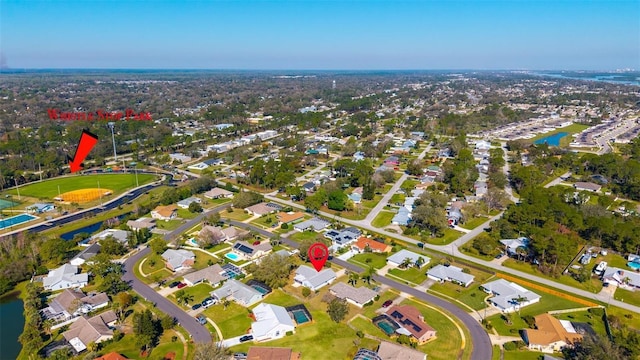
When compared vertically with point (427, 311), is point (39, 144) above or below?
above

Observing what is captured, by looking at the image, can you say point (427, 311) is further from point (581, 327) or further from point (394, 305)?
point (581, 327)

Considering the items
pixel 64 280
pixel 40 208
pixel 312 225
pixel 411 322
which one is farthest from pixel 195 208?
pixel 411 322

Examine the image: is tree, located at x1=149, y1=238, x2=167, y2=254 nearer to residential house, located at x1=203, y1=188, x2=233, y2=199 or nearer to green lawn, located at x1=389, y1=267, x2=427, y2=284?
residential house, located at x1=203, y1=188, x2=233, y2=199

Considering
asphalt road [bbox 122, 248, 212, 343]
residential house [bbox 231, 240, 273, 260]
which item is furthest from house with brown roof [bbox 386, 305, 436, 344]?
residential house [bbox 231, 240, 273, 260]

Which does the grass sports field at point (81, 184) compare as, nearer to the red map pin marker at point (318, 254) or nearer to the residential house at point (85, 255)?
the residential house at point (85, 255)

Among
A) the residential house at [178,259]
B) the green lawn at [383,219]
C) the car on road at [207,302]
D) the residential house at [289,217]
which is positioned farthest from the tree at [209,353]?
the green lawn at [383,219]

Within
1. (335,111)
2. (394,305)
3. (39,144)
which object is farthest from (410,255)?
(335,111)
